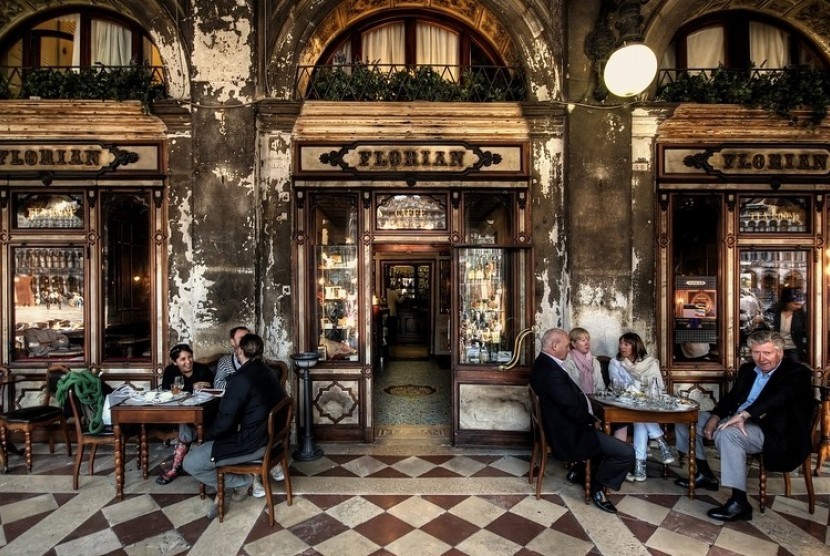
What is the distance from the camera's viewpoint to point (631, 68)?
4445 millimetres

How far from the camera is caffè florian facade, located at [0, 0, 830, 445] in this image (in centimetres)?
513

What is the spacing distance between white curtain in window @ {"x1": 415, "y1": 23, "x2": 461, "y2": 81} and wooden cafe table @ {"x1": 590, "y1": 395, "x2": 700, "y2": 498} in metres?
4.35

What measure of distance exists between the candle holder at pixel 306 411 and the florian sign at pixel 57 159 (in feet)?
10.3

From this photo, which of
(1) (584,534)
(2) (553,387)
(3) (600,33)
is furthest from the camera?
(3) (600,33)

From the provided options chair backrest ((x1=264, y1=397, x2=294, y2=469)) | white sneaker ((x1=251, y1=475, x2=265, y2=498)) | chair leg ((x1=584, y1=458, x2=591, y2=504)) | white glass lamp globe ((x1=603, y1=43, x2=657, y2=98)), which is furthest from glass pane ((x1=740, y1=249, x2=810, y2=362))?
white sneaker ((x1=251, y1=475, x2=265, y2=498))

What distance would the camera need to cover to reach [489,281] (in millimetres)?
5680

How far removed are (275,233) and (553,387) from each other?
11.5 feet

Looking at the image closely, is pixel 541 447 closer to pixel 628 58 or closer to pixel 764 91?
pixel 628 58

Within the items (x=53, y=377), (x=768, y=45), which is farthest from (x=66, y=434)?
(x=768, y=45)

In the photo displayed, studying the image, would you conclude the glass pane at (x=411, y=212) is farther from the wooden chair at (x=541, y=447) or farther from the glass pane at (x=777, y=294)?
the glass pane at (x=777, y=294)

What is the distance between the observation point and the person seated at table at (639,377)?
4410 mm

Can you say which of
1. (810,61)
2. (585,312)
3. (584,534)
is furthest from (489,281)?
(810,61)

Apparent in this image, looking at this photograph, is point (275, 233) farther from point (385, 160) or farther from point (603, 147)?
point (603, 147)

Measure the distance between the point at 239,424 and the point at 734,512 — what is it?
412 cm
